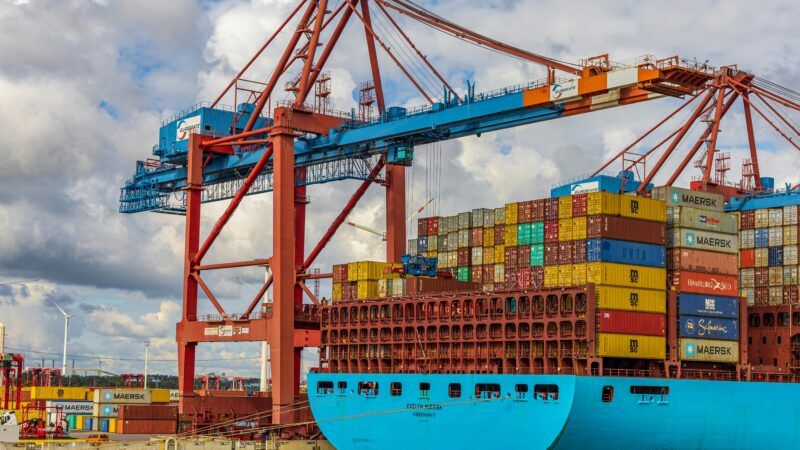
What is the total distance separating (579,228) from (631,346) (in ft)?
20.5

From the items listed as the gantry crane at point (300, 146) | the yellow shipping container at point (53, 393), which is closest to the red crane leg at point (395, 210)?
the gantry crane at point (300, 146)

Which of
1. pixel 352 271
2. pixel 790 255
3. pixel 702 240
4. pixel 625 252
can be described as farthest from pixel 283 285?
pixel 790 255

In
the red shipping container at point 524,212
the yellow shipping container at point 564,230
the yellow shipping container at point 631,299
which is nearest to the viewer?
the yellow shipping container at point 631,299

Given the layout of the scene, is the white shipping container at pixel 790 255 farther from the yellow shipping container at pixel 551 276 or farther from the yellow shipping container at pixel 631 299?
the yellow shipping container at pixel 551 276

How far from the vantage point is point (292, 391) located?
6562 centimetres

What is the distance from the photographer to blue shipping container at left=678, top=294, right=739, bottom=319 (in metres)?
55.0

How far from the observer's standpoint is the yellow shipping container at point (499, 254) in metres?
60.1

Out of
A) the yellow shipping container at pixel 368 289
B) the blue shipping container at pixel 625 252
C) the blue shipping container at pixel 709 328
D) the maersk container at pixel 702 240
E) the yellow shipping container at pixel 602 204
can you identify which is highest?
the yellow shipping container at pixel 602 204

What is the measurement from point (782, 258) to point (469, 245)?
1766 centimetres

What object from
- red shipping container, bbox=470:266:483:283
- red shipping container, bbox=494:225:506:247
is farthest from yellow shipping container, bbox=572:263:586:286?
red shipping container, bbox=470:266:483:283

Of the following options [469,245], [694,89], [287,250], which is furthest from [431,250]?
[694,89]

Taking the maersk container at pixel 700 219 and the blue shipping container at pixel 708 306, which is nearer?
the blue shipping container at pixel 708 306

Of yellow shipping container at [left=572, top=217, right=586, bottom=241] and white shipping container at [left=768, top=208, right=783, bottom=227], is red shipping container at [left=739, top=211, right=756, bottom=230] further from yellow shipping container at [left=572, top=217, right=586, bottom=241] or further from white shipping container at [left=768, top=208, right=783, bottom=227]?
yellow shipping container at [left=572, top=217, right=586, bottom=241]

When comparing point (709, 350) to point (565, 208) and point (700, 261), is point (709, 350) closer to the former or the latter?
point (700, 261)
